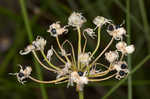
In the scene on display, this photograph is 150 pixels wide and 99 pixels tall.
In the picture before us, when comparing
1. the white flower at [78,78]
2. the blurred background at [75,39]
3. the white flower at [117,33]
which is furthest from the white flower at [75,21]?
the blurred background at [75,39]

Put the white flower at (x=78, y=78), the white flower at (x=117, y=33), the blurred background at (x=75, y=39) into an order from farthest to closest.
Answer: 1. the blurred background at (x=75, y=39)
2. the white flower at (x=117, y=33)
3. the white flower at (x=78, y=78)

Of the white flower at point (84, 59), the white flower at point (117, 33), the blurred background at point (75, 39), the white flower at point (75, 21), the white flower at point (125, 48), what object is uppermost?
the blurred background at point (75, 39)

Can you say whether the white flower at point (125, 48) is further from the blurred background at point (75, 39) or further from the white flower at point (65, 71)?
the blurred background at point (75, 39)

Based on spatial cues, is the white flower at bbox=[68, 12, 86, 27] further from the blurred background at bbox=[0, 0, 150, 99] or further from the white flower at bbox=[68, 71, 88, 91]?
the blurred background at bbox=[0, 0, 150, 99]

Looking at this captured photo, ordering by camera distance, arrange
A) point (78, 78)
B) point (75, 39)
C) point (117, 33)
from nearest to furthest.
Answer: point (78, 78) < point (117, 33) < point (75, 39)

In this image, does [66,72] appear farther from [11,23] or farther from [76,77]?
[11,23]

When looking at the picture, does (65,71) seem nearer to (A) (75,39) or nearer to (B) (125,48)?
(B) (125,48)

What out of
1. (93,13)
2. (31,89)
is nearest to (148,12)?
(93,13)

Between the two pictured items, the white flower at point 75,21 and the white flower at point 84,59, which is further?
the white flower at point 75,21

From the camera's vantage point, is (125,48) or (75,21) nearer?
(125,48)

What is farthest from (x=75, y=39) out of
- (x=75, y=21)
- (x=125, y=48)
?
(x=125, y=48)

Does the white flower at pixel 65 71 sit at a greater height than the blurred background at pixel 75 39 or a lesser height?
lesser
